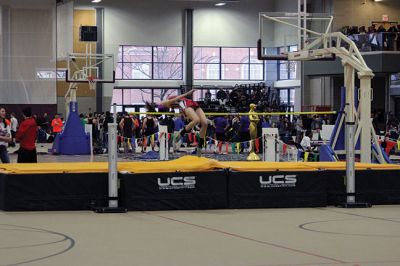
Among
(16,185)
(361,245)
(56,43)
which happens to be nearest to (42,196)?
(16,185)

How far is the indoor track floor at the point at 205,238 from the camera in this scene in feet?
27.2

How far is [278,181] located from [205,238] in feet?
12.6

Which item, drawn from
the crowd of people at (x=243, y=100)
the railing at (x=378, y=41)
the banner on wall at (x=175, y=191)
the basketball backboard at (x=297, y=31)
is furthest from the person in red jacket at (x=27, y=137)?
the crowd of people at (x=243, y=100)

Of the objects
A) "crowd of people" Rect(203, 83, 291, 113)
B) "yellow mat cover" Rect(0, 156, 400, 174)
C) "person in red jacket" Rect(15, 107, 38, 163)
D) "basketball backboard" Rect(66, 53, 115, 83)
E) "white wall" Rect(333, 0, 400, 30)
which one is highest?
"white wall" Rect(333, 0, 400, 30)

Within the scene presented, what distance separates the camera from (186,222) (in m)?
11.5

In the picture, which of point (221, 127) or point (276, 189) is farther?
point (221, 127)

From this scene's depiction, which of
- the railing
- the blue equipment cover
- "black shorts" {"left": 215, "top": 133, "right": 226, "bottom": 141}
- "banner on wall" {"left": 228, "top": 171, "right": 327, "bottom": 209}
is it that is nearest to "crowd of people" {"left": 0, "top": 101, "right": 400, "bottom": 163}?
"black shorts" {"left": 215, "top": 133, "right": 226, "bottom": 141}

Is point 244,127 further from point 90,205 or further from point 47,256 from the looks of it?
point 47,256

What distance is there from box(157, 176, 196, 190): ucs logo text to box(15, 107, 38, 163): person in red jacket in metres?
3.54

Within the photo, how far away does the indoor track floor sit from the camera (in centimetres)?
830

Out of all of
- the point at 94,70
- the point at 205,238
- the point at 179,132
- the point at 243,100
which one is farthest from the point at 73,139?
the point at 205,238

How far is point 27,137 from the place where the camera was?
1543 cm

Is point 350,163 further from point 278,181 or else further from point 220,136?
point 220,136

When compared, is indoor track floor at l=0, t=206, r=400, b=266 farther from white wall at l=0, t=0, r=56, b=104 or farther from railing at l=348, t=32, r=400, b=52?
white wall at l=0, t=0, r=56, b=104
